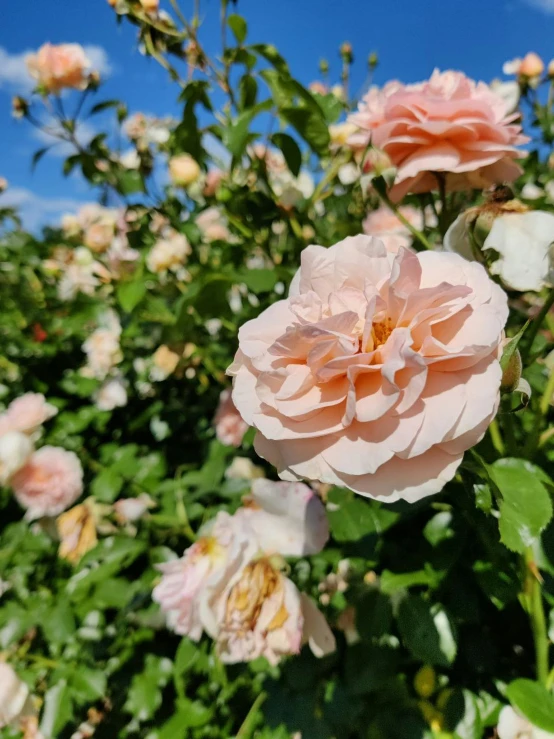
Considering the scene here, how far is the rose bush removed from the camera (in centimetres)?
39

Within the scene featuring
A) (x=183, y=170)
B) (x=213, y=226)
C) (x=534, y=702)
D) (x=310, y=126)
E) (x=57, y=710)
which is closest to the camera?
(x=534, y=702)

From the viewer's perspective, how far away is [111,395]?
54.2 inches

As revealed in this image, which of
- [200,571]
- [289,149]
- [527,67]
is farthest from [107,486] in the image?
[527,67]

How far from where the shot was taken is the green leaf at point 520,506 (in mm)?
413

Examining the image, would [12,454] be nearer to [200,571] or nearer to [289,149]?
[200,571]

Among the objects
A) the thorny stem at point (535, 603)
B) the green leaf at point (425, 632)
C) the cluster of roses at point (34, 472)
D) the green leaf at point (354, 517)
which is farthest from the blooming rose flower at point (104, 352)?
the thorny stem at point (535, 603)

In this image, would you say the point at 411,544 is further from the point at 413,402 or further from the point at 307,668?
the point at 413,402

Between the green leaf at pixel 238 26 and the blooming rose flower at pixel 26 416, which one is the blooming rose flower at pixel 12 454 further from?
the green leaf at pixel 238 26

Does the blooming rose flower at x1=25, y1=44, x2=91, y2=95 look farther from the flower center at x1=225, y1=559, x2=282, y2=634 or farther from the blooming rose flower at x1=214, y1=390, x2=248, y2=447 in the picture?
the flower center at x1=225, y1=559, x2=282, y2=634

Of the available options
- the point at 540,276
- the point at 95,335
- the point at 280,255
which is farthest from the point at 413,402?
the point at 95,335

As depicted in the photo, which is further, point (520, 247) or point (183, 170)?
point (183, 170)

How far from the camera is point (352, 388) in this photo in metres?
0.37

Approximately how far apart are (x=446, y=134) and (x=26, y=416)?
95cm

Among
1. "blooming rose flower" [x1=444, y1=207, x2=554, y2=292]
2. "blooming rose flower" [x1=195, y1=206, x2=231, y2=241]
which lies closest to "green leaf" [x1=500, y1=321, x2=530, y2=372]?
"blooming rose flower" [x1=444, y1=207, x2=554, y2=292]
